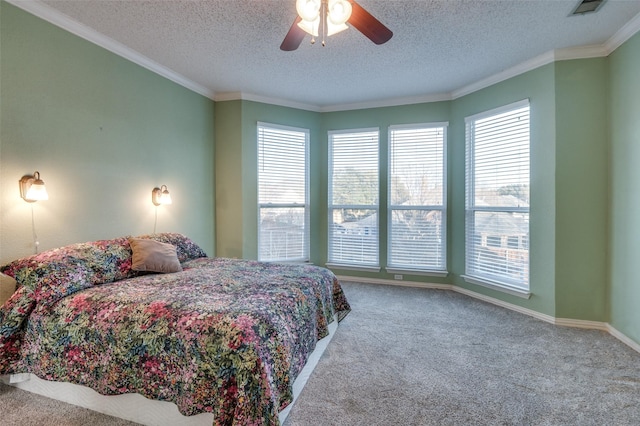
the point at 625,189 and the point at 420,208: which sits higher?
the point at 625,189

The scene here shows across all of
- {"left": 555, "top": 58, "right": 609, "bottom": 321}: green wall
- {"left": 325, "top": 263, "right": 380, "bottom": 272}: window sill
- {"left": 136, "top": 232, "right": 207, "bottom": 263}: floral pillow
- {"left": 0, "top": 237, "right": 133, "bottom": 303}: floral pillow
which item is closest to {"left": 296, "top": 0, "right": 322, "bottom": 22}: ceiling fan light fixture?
{"left": 0, "top": 237, "right": 133, "bottom": 303}: floral pillow

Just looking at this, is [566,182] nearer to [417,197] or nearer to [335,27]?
[417,197]

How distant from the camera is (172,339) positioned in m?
1.61

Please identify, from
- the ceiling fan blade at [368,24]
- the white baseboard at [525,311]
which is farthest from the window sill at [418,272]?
the ceiling fan blade at [368,24]

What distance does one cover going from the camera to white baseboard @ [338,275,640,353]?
2804 millimetres

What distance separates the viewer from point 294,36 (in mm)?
2031

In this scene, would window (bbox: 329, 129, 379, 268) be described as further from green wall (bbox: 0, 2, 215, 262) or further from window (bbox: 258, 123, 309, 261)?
green wall (bbox: 0, 2, 215, 262)

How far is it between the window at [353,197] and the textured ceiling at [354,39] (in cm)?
93

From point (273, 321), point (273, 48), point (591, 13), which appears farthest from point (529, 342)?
point (273, 48)

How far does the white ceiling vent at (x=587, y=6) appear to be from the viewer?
7.68 ft

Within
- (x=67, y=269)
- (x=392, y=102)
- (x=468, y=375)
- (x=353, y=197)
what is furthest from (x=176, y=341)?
(x=392, y=102)

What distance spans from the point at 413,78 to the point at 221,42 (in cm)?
231

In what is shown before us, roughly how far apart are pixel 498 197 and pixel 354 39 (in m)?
2.55

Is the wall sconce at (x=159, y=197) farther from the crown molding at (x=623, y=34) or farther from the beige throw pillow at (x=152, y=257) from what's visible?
the crown molding at (x=623, y=34)
